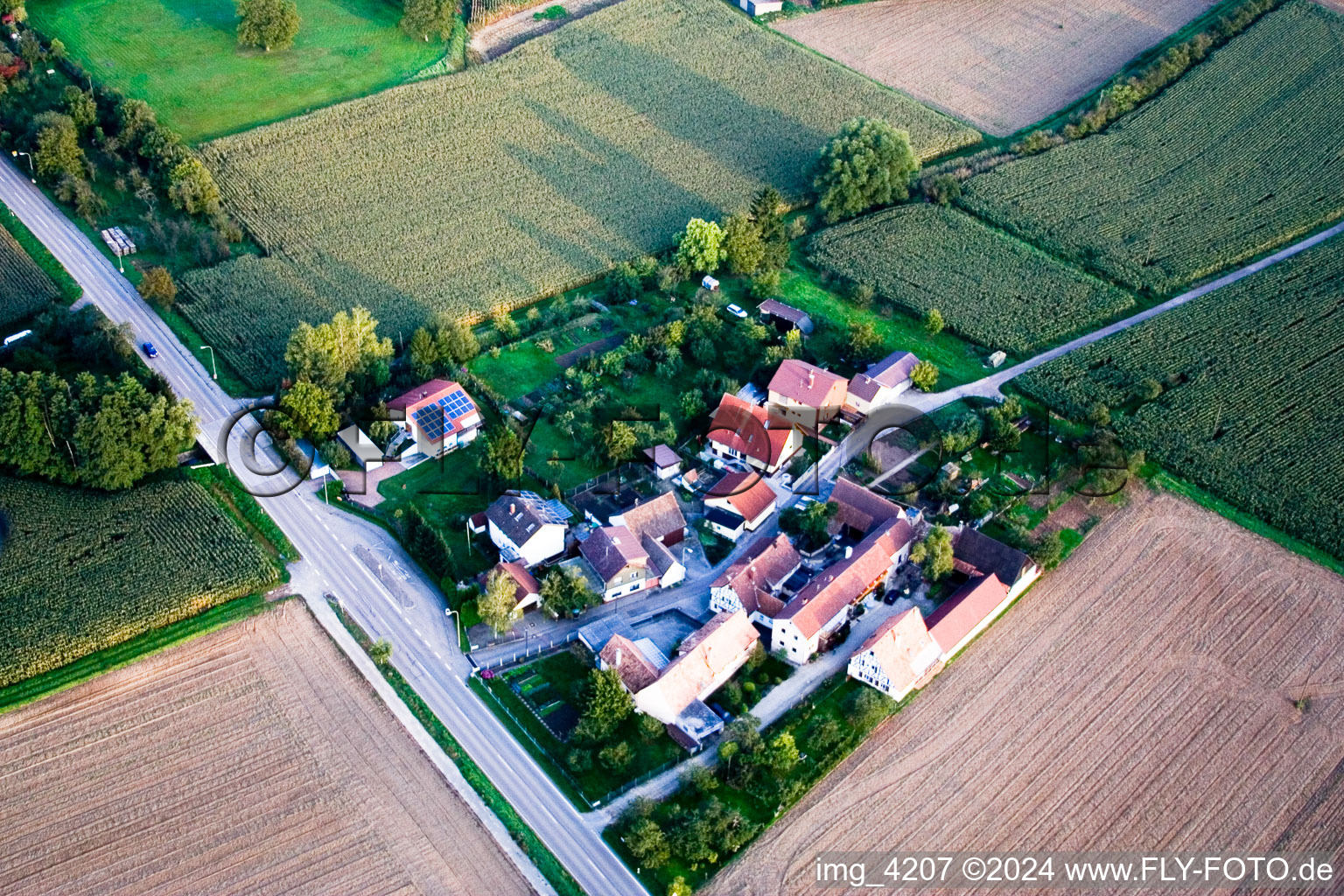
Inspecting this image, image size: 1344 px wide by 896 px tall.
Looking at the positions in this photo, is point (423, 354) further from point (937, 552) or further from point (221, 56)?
point (221, 56)

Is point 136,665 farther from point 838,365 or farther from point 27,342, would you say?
point 838,365

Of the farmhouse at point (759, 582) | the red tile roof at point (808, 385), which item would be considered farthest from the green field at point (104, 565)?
the red tile roof at point (808, 385)

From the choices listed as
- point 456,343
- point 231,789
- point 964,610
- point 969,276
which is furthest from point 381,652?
point 969,276

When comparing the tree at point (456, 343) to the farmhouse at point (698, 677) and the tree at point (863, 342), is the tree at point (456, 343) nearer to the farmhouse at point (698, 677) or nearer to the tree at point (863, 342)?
the tree at point (863, 342)

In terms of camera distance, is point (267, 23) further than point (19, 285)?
Yes

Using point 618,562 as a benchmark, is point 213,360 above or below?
below

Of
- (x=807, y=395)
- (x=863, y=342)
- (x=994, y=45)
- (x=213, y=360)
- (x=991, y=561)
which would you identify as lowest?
(x=213, y=360)

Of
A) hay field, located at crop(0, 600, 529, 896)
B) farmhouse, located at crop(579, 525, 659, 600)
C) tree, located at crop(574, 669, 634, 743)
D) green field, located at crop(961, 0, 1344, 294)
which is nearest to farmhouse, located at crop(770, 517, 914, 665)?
farmhouse, located at crop(579, 525, 659, 600)
